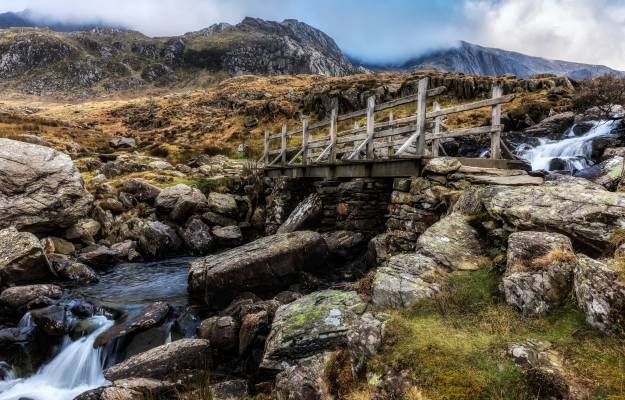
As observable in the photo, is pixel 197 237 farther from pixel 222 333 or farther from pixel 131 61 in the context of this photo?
pixel 131 61

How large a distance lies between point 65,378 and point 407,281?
876 cm

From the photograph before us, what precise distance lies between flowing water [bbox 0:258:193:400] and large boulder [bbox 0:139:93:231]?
12.7 feet

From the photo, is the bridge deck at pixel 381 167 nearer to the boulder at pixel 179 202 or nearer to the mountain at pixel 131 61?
the boulder at pixel 179 202

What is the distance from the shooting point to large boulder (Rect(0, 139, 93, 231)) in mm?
16562

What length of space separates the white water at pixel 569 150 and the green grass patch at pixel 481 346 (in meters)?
17.4

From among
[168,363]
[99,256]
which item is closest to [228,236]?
[99,256]

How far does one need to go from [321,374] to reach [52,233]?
1746cm

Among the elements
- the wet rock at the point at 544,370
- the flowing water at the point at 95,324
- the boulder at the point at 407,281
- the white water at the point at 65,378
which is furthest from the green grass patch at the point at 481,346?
the white water at the point at 65,378

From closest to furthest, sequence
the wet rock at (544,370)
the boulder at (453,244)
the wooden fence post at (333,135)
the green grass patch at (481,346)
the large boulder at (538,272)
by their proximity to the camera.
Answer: the wet rock at (544,370) → the green grass patch at (481,346) → the large boulder at (538,272) → the boulder at (453,244) → the wooden fence post at (333,135)

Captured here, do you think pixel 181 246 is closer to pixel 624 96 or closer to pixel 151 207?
pixel 151 207

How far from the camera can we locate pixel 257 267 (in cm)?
1282

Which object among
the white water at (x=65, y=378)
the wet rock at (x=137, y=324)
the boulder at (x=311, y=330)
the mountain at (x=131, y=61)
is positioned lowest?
the white water at (x=65, y=378)

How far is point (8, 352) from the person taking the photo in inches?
398

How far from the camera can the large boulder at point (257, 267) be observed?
1253cm
